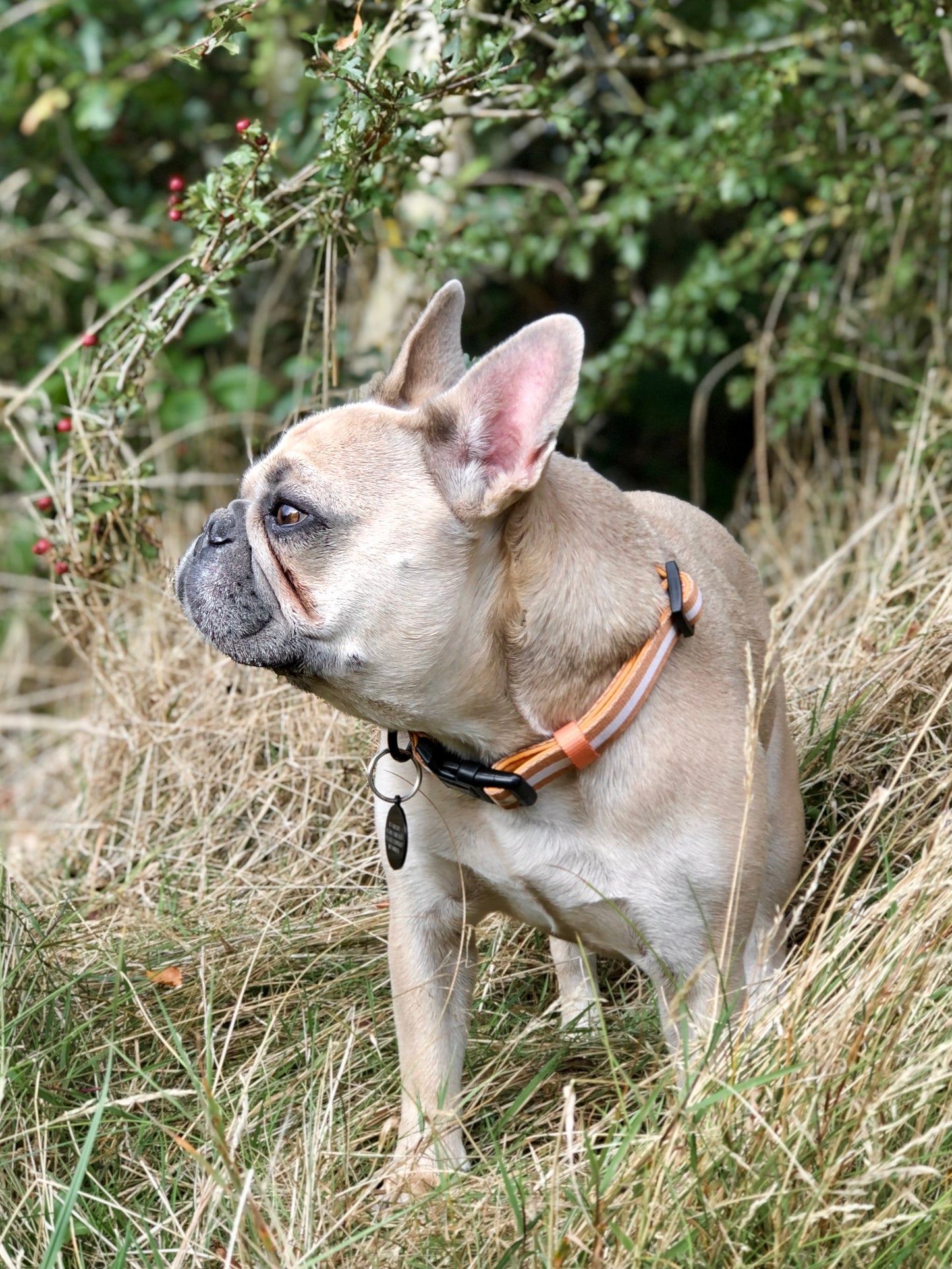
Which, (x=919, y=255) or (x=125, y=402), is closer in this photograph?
(x=125, y=402)

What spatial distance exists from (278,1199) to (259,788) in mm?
1664

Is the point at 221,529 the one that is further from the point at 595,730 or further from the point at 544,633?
the point at 595,730

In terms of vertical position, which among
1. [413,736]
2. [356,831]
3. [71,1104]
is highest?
[413,736]

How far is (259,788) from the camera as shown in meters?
3.71

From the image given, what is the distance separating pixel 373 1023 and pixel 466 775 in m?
0.73

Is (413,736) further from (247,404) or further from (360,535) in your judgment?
(247,404)

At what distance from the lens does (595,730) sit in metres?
2.32

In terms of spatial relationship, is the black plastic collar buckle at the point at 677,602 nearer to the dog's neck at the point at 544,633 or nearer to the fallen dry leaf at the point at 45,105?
the dog's neck at the point at 544,633

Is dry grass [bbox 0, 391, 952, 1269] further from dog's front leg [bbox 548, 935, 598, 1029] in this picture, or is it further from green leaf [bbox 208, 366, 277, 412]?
green leaf [bbox 208, 366, 277, 412]

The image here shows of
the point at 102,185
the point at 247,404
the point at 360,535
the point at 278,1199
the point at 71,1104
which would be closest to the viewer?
the point at 278,1199

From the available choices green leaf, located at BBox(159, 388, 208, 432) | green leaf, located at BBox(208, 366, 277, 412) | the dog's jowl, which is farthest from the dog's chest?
green leaf, located at BBox(159, 388, 208, 432)

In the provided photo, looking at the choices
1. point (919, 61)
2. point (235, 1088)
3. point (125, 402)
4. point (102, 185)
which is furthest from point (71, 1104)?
point (102, 185)

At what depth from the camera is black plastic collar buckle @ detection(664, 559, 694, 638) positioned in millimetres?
A: 2457

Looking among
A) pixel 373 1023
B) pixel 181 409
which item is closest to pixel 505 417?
pixel 373 1023
